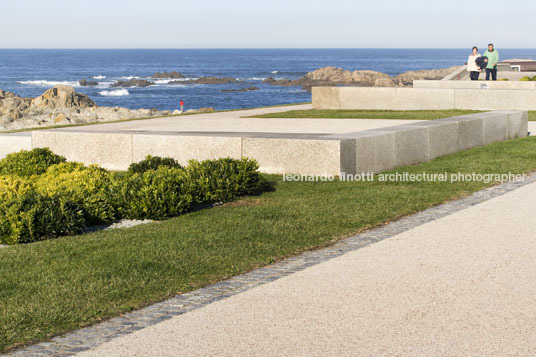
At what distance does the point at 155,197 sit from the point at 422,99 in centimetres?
1941

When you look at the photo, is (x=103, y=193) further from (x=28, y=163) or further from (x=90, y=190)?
(x=28, y=163)

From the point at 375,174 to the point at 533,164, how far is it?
328 cm

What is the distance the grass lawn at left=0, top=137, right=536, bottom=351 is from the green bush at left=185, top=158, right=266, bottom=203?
0.30m

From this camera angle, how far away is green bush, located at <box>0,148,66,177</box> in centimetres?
1286

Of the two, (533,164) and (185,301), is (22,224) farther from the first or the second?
(533,164)

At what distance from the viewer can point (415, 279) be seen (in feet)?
22.2

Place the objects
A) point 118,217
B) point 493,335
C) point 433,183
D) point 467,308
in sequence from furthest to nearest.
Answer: point 433,183 < point 118,217 < point 467,308 < point 493,335

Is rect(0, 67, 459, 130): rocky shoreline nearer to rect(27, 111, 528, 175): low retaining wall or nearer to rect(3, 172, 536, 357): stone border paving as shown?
rect(27, 111, 528, 175): low retaining wall

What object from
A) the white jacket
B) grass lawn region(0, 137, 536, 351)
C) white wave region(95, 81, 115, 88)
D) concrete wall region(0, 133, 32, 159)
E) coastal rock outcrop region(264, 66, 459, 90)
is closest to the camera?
grass lawn region(0, 137, 536, 351)

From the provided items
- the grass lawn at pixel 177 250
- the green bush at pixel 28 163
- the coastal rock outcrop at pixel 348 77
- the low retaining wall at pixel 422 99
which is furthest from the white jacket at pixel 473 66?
the coastal rock outcrop at pixel 348 77

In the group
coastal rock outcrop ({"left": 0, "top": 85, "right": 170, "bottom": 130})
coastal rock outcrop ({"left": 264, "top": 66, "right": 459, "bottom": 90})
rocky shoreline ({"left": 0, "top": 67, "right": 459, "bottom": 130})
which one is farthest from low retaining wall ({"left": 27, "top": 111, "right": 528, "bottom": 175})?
coastal rock outcrop ({"left": 264, "top": 66, "right": 459, "bottom": 90})

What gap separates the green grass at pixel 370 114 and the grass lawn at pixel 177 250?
12.4m

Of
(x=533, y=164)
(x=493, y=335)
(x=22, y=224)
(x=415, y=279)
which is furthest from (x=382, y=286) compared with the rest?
(x=533, y=164)

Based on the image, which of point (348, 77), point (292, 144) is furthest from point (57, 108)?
point (348, 77)
